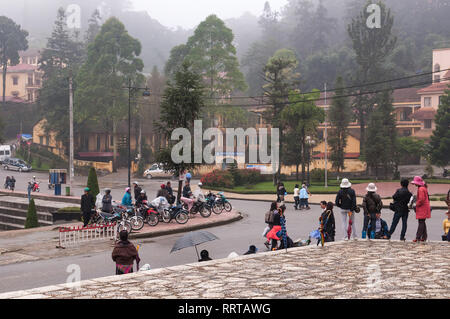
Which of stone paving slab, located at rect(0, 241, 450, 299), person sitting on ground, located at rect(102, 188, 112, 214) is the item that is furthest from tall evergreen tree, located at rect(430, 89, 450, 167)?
stone paving slab, located at rect(0, 241, 450, 299)

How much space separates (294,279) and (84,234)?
10709 millimetres

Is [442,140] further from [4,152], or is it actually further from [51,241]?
[4,152]

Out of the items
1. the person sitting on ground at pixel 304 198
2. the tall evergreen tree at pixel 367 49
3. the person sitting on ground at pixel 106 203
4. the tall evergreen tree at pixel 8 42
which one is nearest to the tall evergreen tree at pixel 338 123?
the tall evergreen tree at pixel 367 49

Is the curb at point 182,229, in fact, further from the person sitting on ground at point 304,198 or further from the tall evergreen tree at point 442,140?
the tall evergreen tree at point 442,140

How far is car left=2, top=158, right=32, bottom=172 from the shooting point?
63531 mm

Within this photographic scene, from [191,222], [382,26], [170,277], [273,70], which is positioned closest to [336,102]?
[273,70]

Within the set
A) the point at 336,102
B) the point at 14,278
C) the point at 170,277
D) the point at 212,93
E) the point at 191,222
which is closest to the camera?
the point at 170,277

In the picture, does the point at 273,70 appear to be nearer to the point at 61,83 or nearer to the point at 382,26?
the point at 382,26

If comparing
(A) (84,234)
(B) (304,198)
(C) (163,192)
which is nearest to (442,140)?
(B) (304,198)

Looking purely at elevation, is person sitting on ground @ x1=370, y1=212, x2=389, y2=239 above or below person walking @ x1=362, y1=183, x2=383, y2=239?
below

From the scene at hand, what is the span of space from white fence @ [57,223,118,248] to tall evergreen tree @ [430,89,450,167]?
38.8m

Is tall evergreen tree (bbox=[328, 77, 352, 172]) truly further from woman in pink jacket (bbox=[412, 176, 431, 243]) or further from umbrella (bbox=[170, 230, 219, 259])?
umbrella (bbox=[170, 230, 219, 259])
